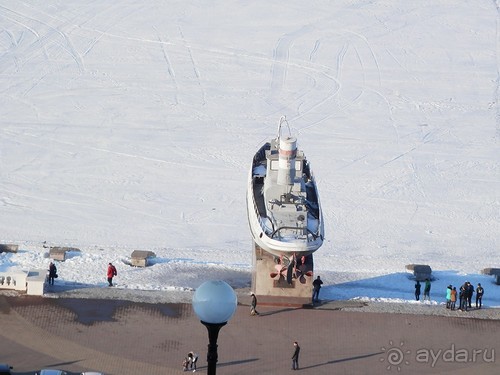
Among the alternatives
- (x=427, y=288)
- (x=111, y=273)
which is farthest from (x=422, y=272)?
(x=111, y=273)

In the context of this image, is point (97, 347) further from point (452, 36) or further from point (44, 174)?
point (452, 36)

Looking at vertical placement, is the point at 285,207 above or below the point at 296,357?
above

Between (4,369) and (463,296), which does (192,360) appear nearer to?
(4,369)

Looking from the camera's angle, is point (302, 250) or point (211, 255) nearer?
point (302, 250)

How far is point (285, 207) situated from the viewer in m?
28.4

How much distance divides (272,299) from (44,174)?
1440 cm

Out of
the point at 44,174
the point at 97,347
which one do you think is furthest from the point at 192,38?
the point at 97,347

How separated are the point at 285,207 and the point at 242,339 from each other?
157 inches

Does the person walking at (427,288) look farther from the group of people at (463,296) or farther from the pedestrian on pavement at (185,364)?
the pedestrian on pavement at (185,364)

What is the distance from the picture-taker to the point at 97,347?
83.9ft

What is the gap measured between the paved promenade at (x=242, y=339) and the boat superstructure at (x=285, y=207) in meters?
2.00

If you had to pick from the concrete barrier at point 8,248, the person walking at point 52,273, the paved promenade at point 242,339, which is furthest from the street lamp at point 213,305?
the concrete barrier at point 8,248

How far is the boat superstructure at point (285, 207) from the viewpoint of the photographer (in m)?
27.0

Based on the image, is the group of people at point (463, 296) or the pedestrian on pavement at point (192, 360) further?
the group of people at point (463, 296)
